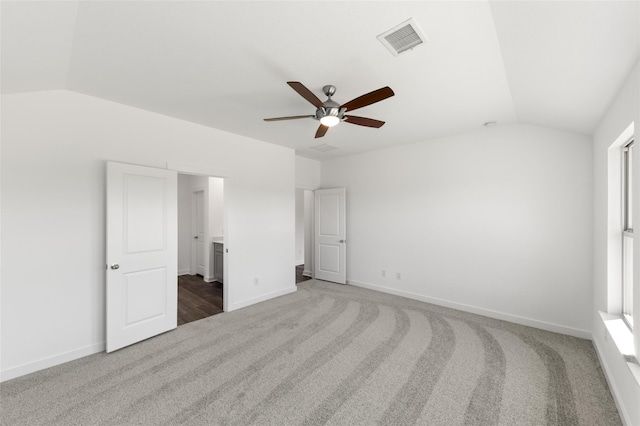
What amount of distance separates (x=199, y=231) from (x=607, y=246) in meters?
6.79

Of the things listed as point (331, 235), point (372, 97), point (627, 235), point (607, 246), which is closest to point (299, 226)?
point (331, 235)

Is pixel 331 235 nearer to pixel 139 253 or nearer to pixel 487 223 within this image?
pixel 487 223

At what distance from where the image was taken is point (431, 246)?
430cm

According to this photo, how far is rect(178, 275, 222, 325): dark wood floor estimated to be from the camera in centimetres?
376

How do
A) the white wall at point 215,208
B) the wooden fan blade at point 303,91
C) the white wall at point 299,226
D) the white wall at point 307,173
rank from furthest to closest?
the white wall at point 299,226, the white wall at point 215,208, the white wall at point 307,173, the wooden fan blade at point 303,91

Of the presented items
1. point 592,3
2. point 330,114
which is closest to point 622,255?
point 592,3

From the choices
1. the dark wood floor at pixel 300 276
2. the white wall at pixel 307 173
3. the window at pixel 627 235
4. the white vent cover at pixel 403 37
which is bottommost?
the dark wood floor at pixel 300 276

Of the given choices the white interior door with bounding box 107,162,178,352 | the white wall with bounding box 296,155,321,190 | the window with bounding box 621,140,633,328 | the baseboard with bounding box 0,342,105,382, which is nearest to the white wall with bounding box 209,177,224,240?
the white wall with bounding box 296,155,321,190

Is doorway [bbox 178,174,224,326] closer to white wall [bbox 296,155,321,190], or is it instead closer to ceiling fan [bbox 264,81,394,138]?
white wall [bbox 296,155,321,190]

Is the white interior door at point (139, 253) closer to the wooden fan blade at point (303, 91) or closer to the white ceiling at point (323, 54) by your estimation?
the white ceiling at point (323, 54)

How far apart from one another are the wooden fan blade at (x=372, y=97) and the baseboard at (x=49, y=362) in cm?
357

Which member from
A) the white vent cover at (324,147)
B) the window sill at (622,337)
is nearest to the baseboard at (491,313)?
the window sill at (622,337)

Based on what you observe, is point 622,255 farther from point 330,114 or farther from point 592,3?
point 330,114

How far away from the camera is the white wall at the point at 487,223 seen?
3.17 meters
